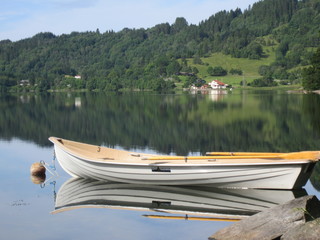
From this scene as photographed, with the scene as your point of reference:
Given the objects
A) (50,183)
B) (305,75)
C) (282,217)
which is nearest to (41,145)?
(50,183)

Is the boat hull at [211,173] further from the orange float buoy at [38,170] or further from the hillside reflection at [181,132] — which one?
the hillside reflection at [181,132]

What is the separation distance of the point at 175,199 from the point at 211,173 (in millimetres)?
2058

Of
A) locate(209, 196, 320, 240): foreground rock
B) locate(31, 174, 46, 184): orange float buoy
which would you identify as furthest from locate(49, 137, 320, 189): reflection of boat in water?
locate(209, 196, 320, 240): foreground rock

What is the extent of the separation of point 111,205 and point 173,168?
3384mm

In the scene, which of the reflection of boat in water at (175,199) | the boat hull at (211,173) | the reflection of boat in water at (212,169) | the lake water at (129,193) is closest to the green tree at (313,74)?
the lake water at (129,193)

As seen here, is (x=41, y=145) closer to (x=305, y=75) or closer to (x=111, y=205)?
(x=111, y=205)

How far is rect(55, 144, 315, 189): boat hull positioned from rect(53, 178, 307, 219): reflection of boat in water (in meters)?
0.34

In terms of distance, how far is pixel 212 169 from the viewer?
2294 centimetres

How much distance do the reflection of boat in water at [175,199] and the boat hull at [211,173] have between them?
339mm

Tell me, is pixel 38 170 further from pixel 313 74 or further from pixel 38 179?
pixel 313 74

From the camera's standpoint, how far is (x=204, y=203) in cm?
2183

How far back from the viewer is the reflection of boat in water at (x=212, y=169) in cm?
2225

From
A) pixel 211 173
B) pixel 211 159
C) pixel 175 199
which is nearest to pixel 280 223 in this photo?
pixel 175 199

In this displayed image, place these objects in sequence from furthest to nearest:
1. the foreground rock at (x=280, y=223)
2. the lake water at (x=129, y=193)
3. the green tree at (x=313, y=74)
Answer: the green tree at (x=313, y=74)
the lake water at (x=129, y=193)
the foreground rock at (x=280, y=223)
